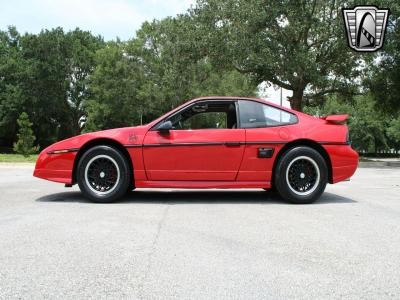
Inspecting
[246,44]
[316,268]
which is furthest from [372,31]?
[316,268]

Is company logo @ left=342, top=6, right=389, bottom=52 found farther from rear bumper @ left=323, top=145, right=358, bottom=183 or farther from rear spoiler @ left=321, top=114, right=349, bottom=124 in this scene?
rear bumper @ left=323, top=145, right=358, bottom=183

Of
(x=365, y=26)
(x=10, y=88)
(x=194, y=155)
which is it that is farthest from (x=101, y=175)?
(x=10, y=88)

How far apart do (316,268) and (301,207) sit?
9.29 ft

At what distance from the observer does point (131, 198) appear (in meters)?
6.80

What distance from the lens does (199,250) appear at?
3754mm

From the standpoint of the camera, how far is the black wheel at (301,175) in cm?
621

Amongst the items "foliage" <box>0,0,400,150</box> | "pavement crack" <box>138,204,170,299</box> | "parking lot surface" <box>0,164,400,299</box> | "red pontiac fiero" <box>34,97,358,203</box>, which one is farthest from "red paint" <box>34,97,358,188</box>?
"foliage" <box>0,0,400,150</box>

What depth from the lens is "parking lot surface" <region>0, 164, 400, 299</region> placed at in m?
2.83

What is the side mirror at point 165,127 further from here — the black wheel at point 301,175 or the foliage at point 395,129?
the foliage at point 395,129

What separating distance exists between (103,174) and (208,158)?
1465mm

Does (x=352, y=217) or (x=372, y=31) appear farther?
(x=372, y=31)

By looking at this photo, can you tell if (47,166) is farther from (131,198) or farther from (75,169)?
(131,198)

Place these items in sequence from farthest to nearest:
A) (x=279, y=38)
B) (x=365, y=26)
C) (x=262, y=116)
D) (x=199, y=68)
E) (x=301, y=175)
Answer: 1. (x=199, y=68)
2. (x=279, y=38)
3. (x=365, y=26)
4. (x=262, y=116)
5. (x=301, y=175)

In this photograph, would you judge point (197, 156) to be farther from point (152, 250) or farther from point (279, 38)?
point (279, 38)
